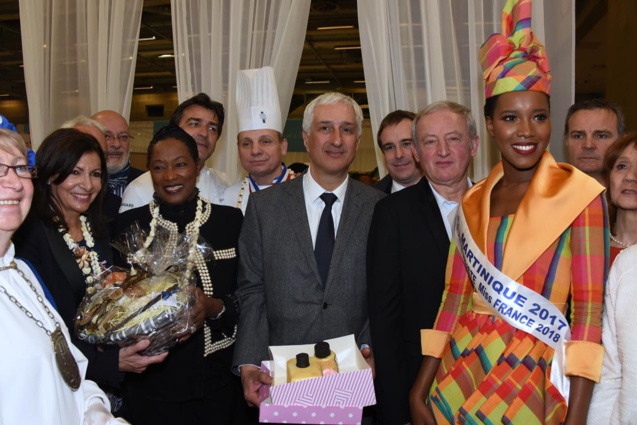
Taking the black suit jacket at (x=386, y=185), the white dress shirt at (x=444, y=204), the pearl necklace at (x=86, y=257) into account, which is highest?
the black suit jacket at (x=386, y=185)

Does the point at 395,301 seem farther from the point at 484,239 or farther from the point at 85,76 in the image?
the point at 85,76

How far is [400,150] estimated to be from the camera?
2.95 metres

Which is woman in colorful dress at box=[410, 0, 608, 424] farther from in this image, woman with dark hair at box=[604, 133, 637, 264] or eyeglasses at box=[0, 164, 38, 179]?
eyeglasses at box=[0, 164, 38, 179]

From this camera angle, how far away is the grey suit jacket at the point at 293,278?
203 cm

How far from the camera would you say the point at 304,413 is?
1.54 metres

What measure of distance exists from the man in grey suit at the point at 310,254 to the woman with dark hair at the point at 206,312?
0.09 meters

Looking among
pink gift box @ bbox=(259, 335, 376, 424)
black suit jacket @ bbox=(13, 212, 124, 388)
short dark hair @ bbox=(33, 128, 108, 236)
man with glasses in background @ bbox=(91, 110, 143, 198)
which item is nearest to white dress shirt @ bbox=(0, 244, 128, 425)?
black suit jacket @ bbox=(13, 212, 124, 388)

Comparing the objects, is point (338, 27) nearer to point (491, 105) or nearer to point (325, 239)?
point (325, 239)

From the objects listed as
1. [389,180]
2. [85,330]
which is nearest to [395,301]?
[85,330]

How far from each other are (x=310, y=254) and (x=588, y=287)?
917mm

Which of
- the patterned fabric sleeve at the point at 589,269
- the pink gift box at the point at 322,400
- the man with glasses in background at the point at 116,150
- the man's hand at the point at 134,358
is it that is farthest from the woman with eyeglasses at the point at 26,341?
the man with glasses in background at the point at 116,150

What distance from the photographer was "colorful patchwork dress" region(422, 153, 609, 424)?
1.45 m

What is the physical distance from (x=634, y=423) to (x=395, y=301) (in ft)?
2.44

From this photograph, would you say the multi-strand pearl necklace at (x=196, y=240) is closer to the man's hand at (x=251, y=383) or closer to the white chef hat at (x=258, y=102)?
the man's hand at (x=251, y=383)
